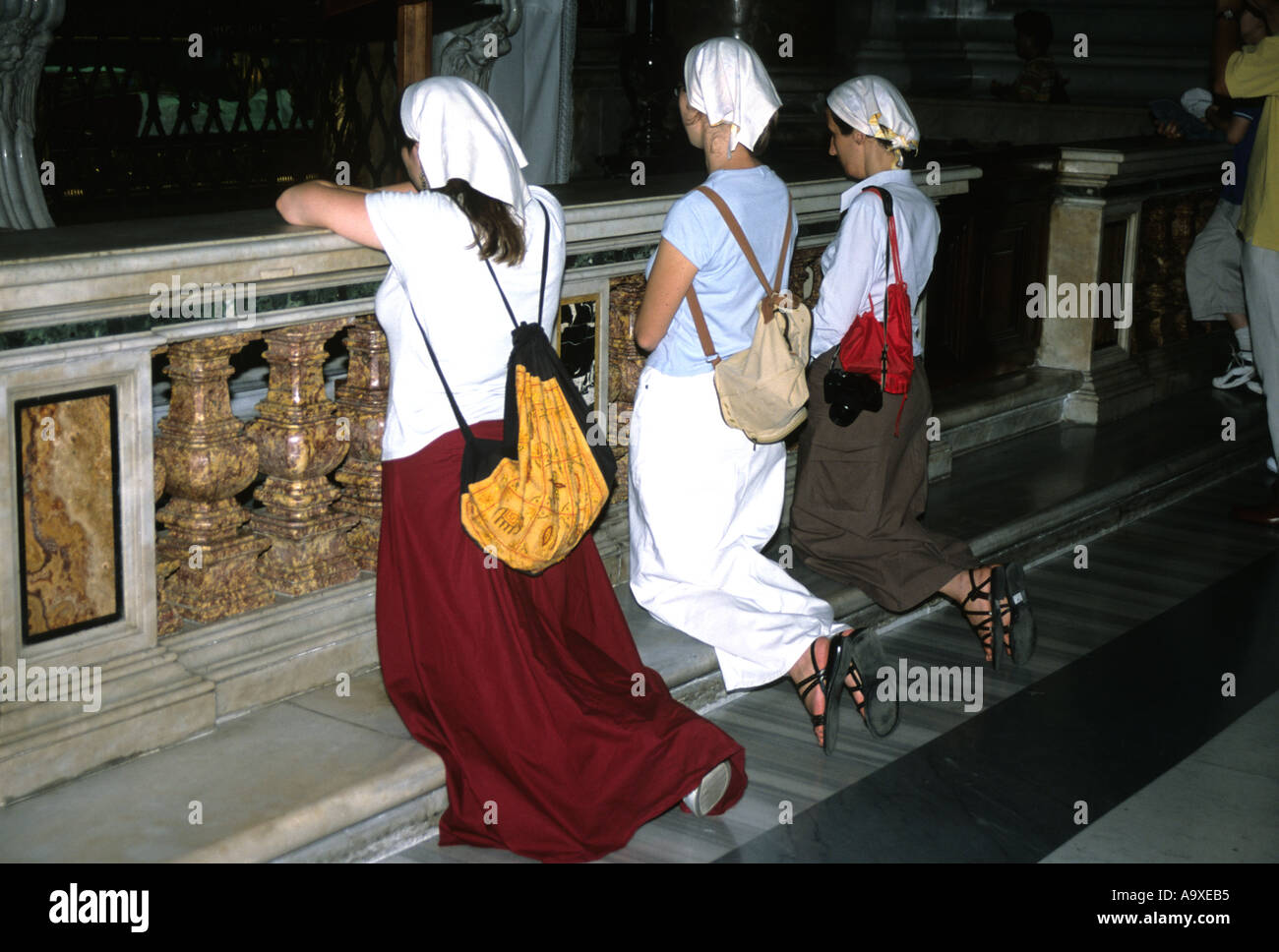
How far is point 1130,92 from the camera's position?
531 inches

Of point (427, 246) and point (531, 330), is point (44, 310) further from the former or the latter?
point (531, 330)

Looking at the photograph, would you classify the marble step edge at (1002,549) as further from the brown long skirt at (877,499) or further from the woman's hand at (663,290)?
the woman's hand at (663,290)

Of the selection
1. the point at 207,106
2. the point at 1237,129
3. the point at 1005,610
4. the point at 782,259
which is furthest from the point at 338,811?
the point at 207,106

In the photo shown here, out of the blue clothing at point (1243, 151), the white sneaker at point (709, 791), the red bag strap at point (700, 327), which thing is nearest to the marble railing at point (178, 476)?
the red bag strap at point (700, 327)

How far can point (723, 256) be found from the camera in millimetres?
3977

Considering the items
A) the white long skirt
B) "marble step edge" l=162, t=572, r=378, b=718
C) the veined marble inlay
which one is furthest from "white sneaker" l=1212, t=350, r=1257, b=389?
the veined marble inlay

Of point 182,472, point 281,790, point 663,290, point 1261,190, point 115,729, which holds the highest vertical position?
point 1261,190

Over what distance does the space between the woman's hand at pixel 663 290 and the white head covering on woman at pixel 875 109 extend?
85 cm

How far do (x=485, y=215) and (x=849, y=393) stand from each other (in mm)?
1701

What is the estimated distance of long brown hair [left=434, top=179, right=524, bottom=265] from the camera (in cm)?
330

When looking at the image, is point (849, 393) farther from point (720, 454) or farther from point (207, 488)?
point (207, 488)


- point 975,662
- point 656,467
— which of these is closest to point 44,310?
point 656,467

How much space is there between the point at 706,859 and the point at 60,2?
15.2 feet

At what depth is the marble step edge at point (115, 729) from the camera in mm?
3344
